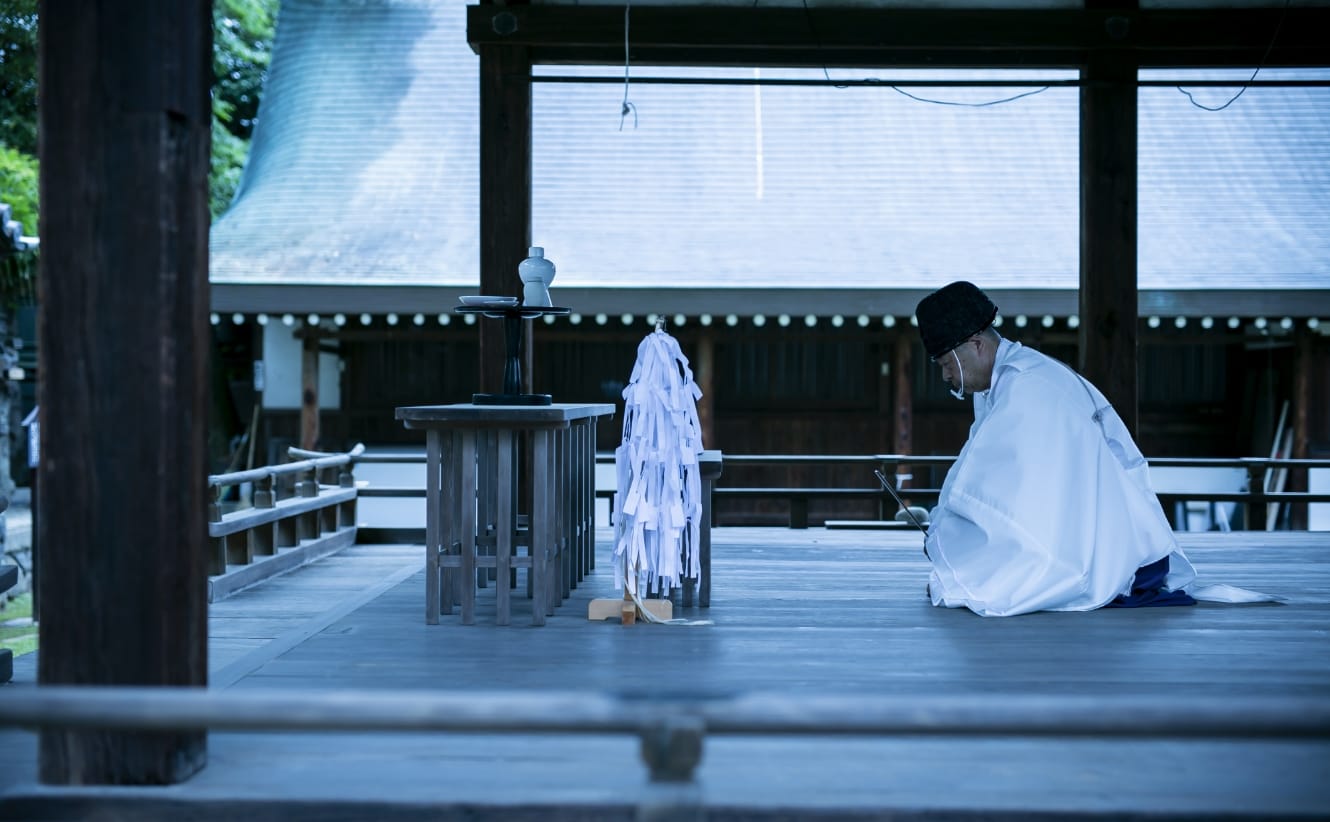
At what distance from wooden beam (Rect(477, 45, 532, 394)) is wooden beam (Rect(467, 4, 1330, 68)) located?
0.15 metres

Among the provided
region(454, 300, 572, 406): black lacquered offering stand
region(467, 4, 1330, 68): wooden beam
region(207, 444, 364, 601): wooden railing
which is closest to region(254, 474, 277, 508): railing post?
region(207, 444, 364, 601): wooden railing

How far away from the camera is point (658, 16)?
6.48 metres

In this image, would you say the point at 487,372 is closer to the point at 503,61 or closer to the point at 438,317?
the point at 503,61

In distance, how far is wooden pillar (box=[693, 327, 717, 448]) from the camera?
11.0m

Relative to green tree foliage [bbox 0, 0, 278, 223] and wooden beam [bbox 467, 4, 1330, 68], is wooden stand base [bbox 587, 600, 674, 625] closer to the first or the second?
wooden beam [bbox 467, 4, 1330, 68]

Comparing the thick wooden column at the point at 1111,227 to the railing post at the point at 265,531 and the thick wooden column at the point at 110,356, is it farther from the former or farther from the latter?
the thick wooden column at the point at 110,356

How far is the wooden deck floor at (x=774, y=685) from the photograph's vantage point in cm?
245

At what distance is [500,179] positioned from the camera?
6.48 metres

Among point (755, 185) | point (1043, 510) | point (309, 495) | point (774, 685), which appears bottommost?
point (774, 685)

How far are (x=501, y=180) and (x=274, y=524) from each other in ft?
7.41

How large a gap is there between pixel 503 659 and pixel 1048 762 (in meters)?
1.69

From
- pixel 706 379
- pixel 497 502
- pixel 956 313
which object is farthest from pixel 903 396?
pixel 497 502

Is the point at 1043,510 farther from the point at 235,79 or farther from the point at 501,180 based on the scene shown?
the point at 235,79

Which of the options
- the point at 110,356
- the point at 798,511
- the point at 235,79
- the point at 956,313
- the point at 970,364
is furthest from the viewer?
the point at 235,79
